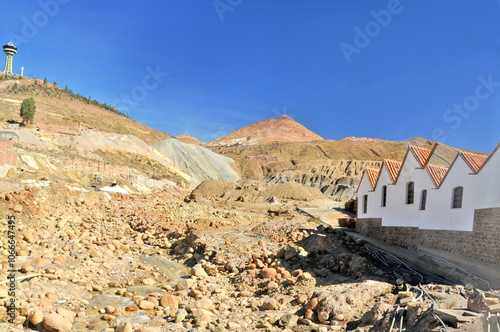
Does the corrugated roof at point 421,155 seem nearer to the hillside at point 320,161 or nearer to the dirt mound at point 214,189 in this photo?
the dirt mound at point 214,189

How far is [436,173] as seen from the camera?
1617 centimetres

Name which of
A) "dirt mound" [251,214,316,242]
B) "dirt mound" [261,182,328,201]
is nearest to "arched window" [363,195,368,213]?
"dirt mound" [251,214,316,242]

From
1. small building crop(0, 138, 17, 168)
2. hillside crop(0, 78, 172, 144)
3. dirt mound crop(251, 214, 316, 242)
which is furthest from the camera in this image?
hillside crop(0, 78, 172, 144)

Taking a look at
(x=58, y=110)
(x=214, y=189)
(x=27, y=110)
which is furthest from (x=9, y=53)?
(x=214, y=189)

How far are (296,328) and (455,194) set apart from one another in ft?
33.4

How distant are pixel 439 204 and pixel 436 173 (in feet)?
5.28

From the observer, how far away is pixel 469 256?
13.3m

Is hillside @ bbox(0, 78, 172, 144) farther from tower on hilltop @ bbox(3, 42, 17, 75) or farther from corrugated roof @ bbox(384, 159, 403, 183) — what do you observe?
corrugated roof @ bbox(384, 159, 403, 183)

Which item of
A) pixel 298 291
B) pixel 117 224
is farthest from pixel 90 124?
pixel 298 291

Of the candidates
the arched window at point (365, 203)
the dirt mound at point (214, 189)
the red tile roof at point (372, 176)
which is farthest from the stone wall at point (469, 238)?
the dirt mound at point (214, 189)

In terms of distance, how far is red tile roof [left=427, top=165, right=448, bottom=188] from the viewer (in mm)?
15855

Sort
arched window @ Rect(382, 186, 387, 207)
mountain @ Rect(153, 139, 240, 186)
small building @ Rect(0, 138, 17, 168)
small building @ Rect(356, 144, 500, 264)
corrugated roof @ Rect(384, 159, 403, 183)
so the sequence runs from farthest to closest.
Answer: mountain @ Rect(153, 139, 240, 186), small building @ Rect(0, 138, 17, 168), arched window @ Rect(382, 186, 387, 207), corrugated roof @ Rect(384, 159, 403, 183), small building @ Rect(356, 144, 500, 264)

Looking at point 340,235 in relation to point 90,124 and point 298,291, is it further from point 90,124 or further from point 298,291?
point 90,124

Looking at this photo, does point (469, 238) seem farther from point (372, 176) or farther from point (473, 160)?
point (372, 176)
